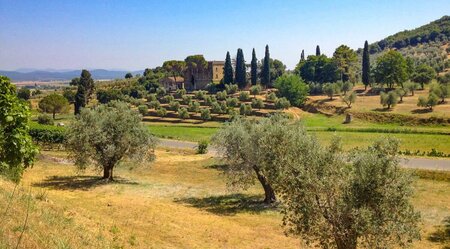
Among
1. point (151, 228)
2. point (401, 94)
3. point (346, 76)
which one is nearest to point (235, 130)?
point (151, 228)

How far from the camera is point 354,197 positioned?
1783 cm

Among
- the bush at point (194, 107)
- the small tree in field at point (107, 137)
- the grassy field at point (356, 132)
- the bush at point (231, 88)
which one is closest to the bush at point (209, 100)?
the bush at point (194, 107)

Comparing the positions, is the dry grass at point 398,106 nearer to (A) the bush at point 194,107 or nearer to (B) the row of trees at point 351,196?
(A) the bush at point 194,107

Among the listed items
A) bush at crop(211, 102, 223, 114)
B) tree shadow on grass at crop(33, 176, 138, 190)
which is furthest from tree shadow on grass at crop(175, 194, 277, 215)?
bush at crop(211, 102, 223, 114)

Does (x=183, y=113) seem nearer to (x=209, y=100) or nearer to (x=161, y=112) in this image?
(x=161, y=112)

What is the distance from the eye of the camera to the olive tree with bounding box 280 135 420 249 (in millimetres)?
17484

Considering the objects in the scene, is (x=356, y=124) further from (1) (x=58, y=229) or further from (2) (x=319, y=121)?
(1) (x=58, y=229)

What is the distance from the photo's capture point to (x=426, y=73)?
11950 cm

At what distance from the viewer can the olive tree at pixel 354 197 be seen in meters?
17.5

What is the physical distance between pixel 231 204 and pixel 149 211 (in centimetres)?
1033

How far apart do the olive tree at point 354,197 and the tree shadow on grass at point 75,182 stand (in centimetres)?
2753

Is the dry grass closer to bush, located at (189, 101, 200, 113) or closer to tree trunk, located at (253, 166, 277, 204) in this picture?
bush, located at (189, 101, 200, 113)


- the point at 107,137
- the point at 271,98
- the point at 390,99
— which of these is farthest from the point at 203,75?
the point at 107,137

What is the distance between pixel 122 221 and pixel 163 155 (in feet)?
130
